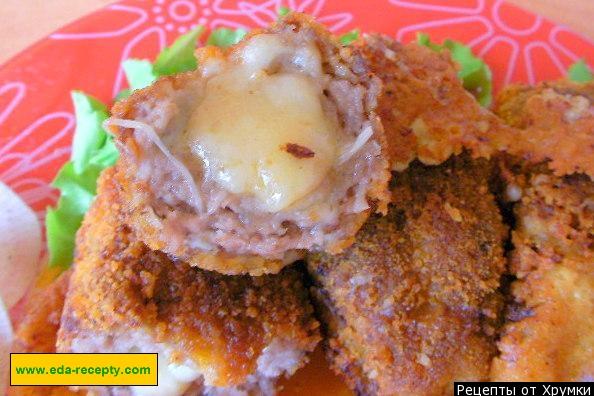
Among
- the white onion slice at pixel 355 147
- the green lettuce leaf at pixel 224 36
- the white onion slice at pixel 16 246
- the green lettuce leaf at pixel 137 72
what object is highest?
the white onion slice at pixel 355 147

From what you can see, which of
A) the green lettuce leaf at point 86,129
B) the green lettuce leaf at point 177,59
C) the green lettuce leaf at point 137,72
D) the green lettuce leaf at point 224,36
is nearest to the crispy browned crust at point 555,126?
the green lettuce leaf at point 224,36

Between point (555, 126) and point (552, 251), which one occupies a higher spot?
point (555, 126)

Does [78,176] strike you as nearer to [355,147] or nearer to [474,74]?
[355,147]

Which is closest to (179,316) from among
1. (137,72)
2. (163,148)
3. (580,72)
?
(163,148)

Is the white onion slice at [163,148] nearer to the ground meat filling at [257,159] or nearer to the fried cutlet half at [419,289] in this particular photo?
the ground meat filling at [257,159]

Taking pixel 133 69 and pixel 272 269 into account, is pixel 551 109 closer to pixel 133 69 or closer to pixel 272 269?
pixel 272 269

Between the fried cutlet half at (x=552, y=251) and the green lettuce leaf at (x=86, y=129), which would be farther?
the green lettuce leaf at (x=86, y=129)
